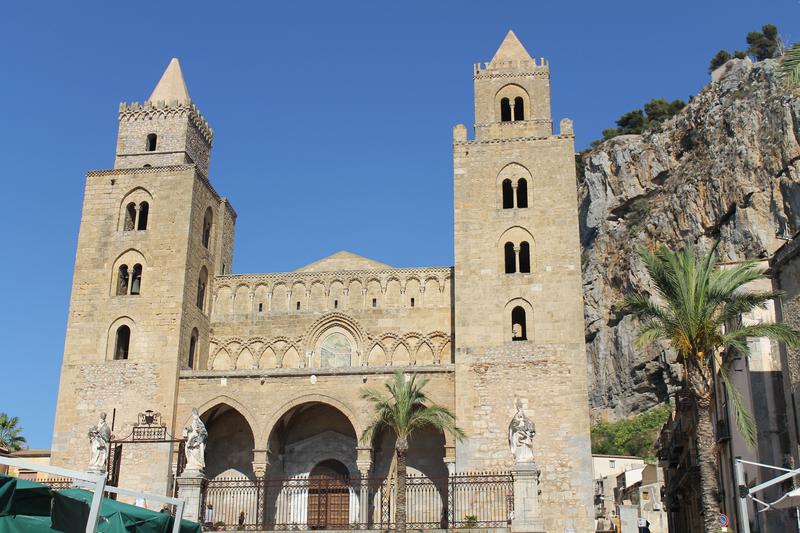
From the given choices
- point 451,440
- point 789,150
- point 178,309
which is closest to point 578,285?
point 451,440

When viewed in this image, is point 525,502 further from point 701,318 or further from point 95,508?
point 95,508

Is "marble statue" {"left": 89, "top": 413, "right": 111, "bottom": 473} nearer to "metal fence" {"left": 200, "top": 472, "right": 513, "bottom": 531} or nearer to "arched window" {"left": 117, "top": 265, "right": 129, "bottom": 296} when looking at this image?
"metal fence" {"left": 200, "top": 472, "right": 513, "bottom": 531}

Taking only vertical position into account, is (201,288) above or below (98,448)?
above

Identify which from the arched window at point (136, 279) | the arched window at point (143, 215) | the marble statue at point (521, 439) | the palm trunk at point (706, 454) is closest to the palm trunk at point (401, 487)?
the marble statue at point (521, 439)

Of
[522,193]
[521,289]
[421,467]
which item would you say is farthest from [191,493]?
[522,193]

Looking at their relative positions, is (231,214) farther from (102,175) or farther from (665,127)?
(665,127)

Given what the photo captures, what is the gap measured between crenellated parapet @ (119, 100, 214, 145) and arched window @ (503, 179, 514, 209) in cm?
1282

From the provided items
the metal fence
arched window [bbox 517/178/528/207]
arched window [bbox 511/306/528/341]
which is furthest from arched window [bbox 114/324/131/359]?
arched window [bbox 517/178/528/207]

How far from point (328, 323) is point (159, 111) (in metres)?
10.9

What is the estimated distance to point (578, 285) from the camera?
98.9ft

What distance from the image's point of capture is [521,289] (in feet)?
100

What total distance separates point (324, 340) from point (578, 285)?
32.5ft

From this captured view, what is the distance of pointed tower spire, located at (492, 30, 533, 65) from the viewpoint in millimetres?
34969

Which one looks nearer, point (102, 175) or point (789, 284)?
point (789, 284)
